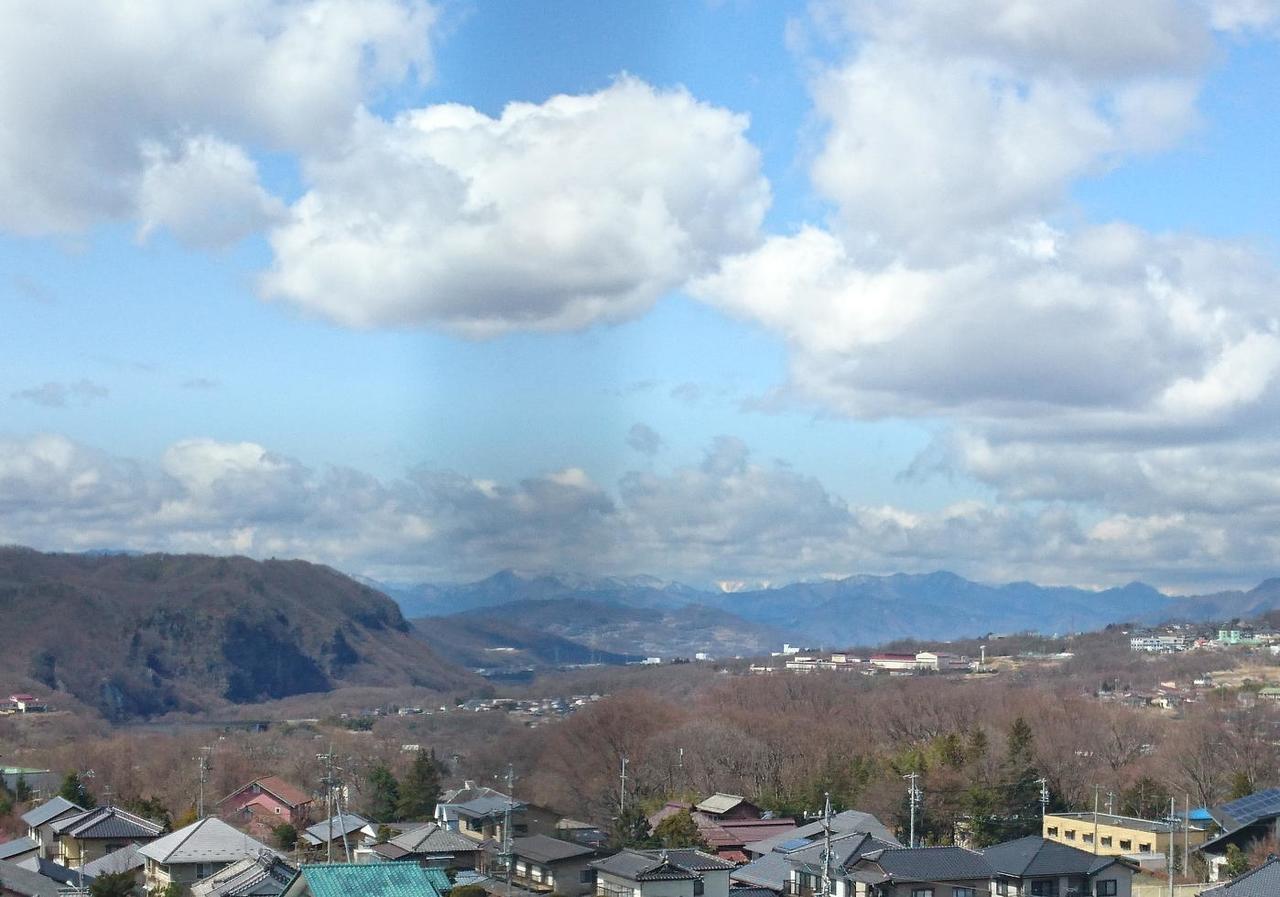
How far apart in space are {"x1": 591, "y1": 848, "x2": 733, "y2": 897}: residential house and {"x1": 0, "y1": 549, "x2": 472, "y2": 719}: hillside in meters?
95.4

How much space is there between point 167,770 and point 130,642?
8665 centimetres

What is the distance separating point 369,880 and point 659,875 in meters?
9.86

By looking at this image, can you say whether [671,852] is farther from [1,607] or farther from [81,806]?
[1,607]

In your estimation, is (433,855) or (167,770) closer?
(433,855)

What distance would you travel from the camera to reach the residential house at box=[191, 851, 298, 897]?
2683 cm

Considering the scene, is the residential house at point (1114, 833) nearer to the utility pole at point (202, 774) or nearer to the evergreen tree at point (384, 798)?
the evergreen tree at point (384, 798)

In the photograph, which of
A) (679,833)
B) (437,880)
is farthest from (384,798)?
(437,880)

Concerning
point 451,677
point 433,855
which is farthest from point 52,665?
point 433,855

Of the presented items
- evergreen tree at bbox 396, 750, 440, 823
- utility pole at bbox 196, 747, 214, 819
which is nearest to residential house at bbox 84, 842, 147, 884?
utility pole at bbox 196, 747, 214, 819

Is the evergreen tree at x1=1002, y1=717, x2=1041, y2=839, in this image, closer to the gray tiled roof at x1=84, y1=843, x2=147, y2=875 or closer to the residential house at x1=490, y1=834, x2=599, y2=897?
the residential house at x1=490, y1=834, x2=599, y2=897

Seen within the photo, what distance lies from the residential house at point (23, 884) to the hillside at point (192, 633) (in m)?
92.2

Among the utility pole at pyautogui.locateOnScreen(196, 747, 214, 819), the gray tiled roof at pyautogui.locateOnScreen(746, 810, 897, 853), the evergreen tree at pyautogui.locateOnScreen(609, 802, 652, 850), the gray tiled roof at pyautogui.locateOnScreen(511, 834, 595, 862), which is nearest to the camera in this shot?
the gray tiled roof at pyautogui.locateOnScreen(511, 834, 595, 862)

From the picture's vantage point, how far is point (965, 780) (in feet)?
141

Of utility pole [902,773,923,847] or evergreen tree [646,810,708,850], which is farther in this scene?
evergreen tree [646,810,708,850]
